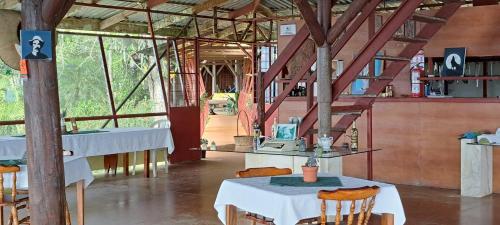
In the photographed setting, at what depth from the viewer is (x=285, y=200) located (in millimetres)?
4293

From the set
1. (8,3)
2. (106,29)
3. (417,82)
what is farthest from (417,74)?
(106,29)

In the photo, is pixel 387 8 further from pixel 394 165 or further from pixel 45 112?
pixel 45 112

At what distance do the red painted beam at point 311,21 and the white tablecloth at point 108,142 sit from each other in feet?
12.4

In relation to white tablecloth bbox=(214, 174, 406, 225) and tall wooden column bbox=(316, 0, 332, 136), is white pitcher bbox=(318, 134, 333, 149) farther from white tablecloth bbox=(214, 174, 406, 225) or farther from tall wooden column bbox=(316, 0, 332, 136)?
white tablecloth bbox=(214, 174, 406, 225)

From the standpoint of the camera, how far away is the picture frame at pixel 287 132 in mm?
6898

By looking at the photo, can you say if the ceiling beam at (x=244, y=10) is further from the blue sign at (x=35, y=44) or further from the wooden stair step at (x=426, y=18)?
the blue sign at (x=35, y=44)

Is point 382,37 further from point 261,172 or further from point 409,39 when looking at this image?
point 261,172

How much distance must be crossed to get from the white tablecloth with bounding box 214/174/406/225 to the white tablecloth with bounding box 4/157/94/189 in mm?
1726

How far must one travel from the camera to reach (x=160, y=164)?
41.4ft

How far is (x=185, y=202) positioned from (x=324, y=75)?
2.55 meters

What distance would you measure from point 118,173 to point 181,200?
3132mm

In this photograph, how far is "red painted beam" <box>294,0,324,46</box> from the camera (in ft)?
21.6

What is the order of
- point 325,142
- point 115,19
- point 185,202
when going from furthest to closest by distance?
point 115,19, point 185,202, point 325,142

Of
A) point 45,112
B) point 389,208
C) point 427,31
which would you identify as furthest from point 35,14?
point 427,31
